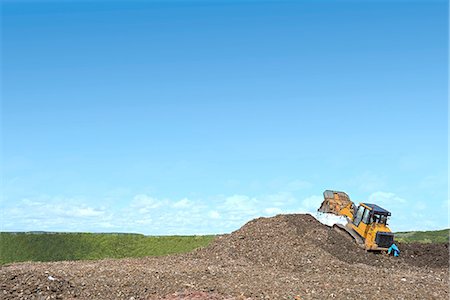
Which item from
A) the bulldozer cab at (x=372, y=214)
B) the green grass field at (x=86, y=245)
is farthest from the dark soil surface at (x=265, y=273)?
the green grass field at (x=86, y=245)

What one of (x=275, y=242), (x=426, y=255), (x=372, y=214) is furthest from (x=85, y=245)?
(x=426, y=255)

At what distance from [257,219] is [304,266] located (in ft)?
19.7

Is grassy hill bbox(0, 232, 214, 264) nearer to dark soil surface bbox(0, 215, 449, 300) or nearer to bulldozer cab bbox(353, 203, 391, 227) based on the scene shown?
dark soil surface bbox(0, 215, 449, 300)

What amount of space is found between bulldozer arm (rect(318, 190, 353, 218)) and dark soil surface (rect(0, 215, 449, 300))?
999 mm

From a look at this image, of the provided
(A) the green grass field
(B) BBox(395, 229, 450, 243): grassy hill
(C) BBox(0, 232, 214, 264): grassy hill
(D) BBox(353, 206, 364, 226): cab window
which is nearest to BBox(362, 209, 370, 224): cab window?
(D) BBox(353, 206, 364, 226): cab window

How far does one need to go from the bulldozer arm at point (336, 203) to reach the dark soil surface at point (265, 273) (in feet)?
3.28

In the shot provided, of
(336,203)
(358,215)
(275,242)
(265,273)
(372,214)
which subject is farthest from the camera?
(336,203)

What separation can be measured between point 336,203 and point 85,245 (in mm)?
13089

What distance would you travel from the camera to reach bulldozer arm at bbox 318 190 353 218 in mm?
23516

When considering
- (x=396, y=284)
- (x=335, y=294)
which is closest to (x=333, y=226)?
(x=396, y=284)

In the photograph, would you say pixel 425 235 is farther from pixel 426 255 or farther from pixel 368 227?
pixel 368 227

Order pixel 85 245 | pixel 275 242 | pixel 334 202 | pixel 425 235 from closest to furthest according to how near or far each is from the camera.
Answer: pixel 275 242 < pixel 334 202 < pixel 85 245 < pixel 425 235

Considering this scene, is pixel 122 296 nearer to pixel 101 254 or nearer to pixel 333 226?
pixel 333 226

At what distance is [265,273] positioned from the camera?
16.1 m
